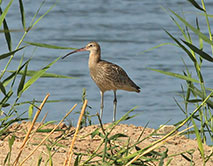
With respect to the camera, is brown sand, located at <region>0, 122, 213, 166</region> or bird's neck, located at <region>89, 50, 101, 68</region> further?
bird's neck, located at <region>89, 50, 101, 68</region>

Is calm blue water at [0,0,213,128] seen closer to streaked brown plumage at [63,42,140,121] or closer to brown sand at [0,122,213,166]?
streaked brown plumage at [63,42,140,121]

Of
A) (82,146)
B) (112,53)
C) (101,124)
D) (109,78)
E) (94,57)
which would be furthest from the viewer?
(112,53)

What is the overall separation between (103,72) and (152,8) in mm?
8412

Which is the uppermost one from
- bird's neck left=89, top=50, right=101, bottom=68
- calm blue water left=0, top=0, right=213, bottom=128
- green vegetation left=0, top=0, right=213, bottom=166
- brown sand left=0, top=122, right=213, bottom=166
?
green vegetation left=0, top=0, right=213, bottom=166

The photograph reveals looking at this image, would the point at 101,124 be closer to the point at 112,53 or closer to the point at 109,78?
the point at 109,78

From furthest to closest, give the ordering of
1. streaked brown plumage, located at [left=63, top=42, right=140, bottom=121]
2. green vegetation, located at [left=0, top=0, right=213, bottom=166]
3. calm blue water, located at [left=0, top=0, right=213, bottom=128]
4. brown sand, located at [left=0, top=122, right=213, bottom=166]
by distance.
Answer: calm blue water, located at [left=0, top=0, right=213, bottom=128] → streaked brown plumage, located at [left=63, top=42, right=140, bottom=121] → brown sand, located at [left=0, top=122, right=213, bottom=166] → green vegetation, located at [left=0, top=0, right=213, bottom=166]

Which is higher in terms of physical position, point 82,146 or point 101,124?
point 101,124

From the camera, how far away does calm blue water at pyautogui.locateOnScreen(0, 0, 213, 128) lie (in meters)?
9.78

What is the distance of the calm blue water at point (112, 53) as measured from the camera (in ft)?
32.1

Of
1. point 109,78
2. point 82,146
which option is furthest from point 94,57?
point 82,146

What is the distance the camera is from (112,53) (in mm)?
12914

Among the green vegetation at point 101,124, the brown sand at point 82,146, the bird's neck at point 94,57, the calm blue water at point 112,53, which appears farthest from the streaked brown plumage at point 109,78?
the green vegetation at point 101,124

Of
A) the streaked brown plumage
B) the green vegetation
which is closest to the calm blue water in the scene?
the streaked brown plumage

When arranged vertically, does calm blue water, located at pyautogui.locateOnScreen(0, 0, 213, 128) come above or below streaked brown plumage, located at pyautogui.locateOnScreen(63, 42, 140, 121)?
below
